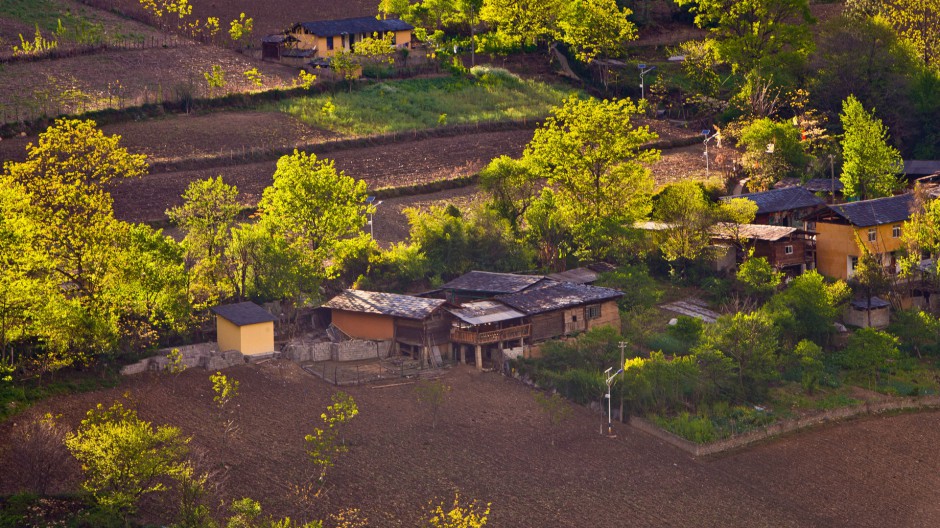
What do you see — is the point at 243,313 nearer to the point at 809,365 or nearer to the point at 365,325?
the point at 365,325

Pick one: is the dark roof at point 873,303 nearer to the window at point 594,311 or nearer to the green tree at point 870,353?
the green tree at point 870,353

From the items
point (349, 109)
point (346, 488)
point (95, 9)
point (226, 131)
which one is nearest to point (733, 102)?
point (349, 109)

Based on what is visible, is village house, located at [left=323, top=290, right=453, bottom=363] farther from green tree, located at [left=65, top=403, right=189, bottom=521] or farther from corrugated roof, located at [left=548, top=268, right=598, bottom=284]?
green tree, located at [left=65, top=403, right=189, bottom=521]

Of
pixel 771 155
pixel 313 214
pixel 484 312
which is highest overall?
pixel 313 214

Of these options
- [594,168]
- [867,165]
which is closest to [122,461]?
[594,168]

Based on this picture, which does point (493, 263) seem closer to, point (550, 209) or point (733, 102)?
point (550, 209)

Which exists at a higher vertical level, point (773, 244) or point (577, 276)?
point (773, 244)
